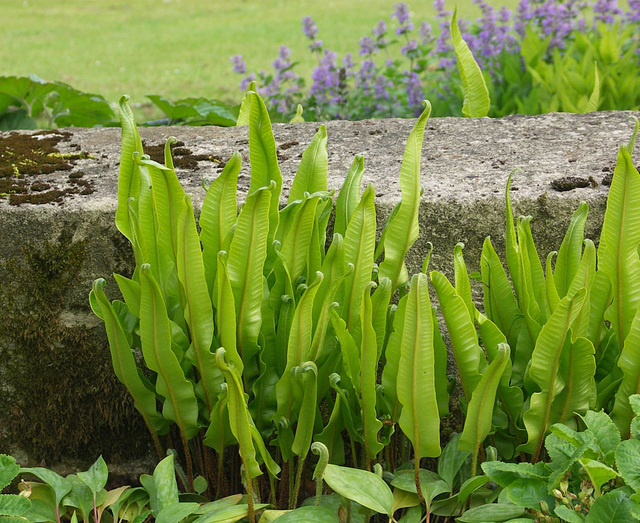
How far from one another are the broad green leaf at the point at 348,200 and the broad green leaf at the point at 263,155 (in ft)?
0.45

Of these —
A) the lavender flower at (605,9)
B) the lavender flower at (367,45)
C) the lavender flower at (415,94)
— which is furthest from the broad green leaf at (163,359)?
the lavender flower at (605,9)

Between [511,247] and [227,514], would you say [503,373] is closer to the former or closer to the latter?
[511,247]

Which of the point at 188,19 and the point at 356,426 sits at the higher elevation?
the point at 188,19

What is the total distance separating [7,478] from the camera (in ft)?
4.47

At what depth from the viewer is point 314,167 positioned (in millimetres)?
1718

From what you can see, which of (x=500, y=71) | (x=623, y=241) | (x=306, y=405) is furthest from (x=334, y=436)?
(x=500, y=71)

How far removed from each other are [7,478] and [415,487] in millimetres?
757

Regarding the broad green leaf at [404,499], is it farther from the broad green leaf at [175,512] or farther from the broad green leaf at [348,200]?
the broad green leaf at [348,200]

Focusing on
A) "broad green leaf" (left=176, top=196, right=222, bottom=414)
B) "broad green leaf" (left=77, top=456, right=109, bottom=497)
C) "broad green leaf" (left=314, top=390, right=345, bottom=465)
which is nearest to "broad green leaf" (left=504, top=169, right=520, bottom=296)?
"broad green leaf" (left=314, top=390, right=345, bottom=465)

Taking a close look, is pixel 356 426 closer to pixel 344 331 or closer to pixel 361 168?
pixel 344 331

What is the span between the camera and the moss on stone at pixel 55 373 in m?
1.82

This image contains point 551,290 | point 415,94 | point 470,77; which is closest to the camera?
point 551,290

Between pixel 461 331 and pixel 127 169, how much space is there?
2.54 feet

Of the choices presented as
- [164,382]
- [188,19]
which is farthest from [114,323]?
[188,19]
